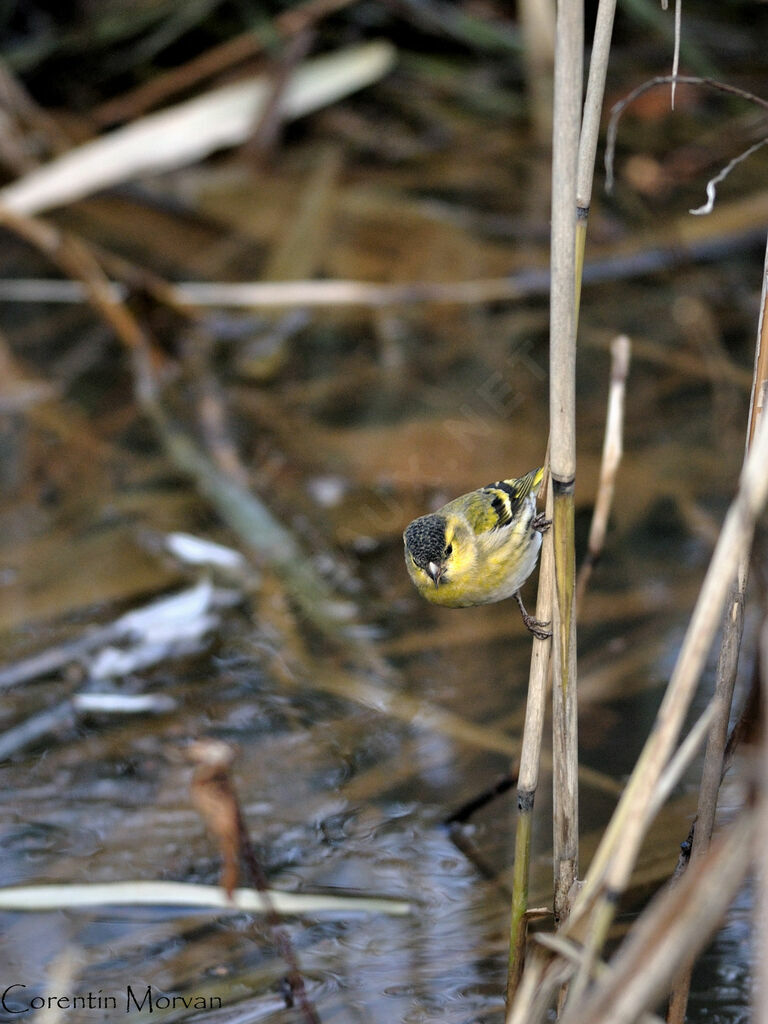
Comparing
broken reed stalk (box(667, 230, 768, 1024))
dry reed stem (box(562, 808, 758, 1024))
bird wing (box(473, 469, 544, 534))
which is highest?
bird wing (box(473, 469, 544, 534))

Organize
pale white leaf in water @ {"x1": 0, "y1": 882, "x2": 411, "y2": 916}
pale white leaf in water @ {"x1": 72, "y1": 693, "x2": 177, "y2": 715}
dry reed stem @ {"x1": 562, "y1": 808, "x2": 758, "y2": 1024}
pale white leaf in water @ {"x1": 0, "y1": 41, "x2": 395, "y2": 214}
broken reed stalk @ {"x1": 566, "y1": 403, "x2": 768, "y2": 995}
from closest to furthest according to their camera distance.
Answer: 1. dry reed stem @ {"x1": 562, "y1": 808, "x2": 758, "y2": 1024}
2. broken reed stalk @ {"x1": 566, "y1": 403, "x2": 768, "y2": 995}
3. pale white leaf in water @ {"x1": 0, "y1": 882, "x2": 411, "y2": 916}
4. pale white leaf in water @ {"x1": 72, "y1": 693, "x2": 177, "y2": 715}
5. pale white leaf in water @ {"x1": 0, "y1": 41, "x2": 395, "y2": 214}

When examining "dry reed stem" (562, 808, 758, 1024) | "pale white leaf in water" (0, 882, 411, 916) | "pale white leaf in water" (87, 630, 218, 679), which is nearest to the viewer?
"dry reed stem" (562, 808, 758, 1024)

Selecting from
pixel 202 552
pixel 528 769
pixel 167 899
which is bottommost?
pixel 167 899

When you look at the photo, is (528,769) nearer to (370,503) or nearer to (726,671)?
(726,671)

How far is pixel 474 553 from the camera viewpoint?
3004mm

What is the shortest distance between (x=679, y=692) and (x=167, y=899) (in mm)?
1685

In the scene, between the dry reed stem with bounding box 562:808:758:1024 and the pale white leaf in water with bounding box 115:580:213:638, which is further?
the pale white leaf in water with bounding box 115:580:213:638

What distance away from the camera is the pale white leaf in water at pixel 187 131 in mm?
6117

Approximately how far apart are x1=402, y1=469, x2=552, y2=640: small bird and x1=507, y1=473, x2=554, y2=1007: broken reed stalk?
614 mm

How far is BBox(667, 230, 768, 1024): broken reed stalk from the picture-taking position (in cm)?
209

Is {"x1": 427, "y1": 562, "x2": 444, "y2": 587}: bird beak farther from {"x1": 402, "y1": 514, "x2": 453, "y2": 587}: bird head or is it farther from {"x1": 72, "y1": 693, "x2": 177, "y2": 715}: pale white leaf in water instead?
{"x1": 72, "y1": 693, "x2": 177, "y2": 715}: pale white leaf in water

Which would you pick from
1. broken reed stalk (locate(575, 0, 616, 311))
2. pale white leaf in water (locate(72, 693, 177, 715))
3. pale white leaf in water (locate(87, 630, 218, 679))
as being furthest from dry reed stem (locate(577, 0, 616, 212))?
pale white leaf in water (locate(87, 630, 218, 679))

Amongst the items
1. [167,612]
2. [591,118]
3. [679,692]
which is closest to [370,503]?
[167,612]

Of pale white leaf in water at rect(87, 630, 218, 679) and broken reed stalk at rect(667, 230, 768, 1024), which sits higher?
pale white leaf in water at rect(87, 630, 218, 679)
